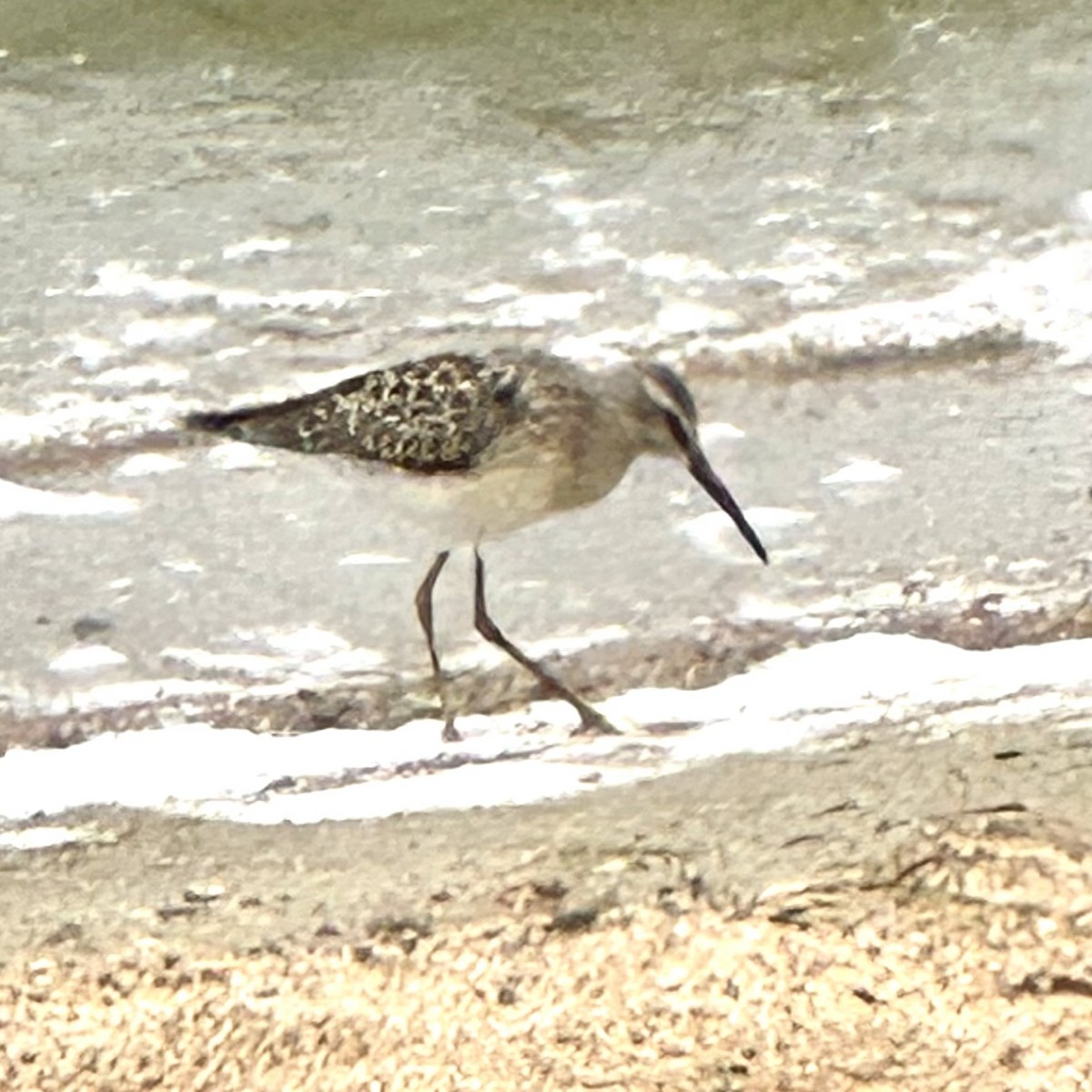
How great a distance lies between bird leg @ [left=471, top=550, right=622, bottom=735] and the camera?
1.14 m

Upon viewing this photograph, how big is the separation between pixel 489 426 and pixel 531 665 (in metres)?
0.19

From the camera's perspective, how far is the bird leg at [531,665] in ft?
3.73

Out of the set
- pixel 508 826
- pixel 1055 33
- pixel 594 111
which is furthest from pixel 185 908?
pixel 1055 33

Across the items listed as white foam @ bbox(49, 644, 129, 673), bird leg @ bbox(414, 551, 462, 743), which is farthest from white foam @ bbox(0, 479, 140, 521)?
bird leg @ bbox(414, 551, 462, 743)

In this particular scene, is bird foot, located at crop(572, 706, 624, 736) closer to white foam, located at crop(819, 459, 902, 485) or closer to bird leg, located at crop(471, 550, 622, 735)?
→ bird leg, located at crop(471, 550, 622, 735)

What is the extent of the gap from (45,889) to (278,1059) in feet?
0.74

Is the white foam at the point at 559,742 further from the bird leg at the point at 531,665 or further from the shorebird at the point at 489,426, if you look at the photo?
the shorebird at the point at 489,426

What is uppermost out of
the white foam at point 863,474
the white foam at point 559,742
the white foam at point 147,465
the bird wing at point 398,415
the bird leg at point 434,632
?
the bird wing at point 398,415

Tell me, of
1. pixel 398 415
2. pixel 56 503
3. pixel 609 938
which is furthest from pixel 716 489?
pixel 56 503

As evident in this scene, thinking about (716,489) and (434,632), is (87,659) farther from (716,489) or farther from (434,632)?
(716,489)

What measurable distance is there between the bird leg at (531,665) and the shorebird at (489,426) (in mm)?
43

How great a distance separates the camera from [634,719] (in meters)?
1.19

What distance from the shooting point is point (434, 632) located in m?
1.15

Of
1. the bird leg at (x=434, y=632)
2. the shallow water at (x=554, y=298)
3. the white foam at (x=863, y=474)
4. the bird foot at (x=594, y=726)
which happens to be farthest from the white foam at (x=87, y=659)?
the white foam at (x=863, y=474)
